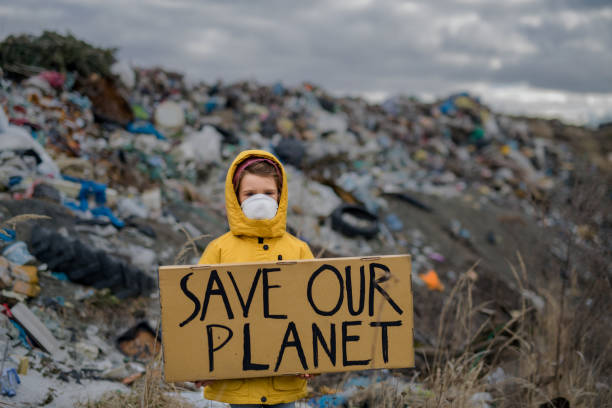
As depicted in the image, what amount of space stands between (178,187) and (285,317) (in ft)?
16.7

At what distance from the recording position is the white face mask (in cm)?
178

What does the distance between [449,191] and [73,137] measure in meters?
7.44

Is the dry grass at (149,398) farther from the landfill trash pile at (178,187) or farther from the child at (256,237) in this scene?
the child at (256,237)

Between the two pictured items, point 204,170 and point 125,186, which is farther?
point 204,170

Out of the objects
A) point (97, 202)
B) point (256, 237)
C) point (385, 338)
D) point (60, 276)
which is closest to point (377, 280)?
point (385, 338)

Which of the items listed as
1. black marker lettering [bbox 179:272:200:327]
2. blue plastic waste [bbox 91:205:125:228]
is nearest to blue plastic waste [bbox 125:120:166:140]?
blue plastic waste [bbox 91:205:125:228]

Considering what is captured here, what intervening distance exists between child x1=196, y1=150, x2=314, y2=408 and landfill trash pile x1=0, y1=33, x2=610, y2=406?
31cm

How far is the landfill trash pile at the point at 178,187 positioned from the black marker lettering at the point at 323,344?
72 cm

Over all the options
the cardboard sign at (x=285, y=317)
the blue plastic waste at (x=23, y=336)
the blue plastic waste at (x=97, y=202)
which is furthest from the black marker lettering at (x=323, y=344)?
the blue plastic waste at (x=97, y=202)

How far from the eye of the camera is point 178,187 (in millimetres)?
6449

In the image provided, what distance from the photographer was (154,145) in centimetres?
738

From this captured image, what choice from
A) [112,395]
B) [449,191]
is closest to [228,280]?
[112,395]

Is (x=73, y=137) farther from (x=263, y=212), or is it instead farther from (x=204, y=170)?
(x=263, y=212)

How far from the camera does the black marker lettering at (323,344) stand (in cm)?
171
